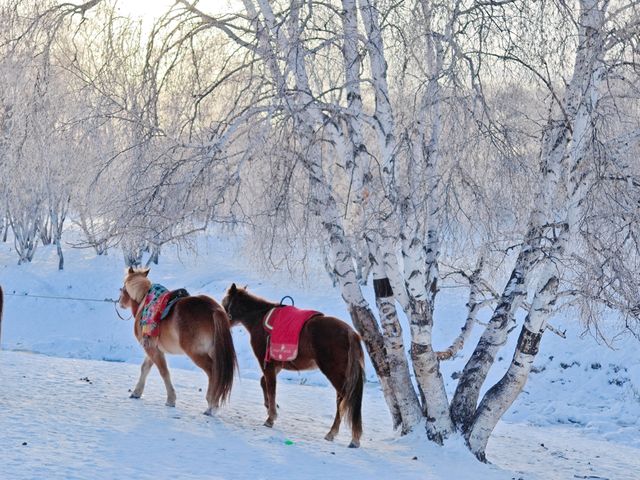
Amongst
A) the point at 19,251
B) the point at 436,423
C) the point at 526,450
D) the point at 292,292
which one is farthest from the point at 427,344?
the point at 19,251

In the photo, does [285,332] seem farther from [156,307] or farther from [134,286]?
[134,286]

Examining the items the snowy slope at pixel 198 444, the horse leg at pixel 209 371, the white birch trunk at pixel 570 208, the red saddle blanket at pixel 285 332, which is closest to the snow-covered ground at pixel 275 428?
the snowy slope at pixel 198 444

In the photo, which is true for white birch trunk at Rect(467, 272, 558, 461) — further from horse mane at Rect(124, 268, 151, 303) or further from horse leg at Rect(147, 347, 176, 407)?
horse mane at Rect(124, 268, 151, 303)

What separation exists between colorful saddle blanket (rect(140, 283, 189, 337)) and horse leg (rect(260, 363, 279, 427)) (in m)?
1.15

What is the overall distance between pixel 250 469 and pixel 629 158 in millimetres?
5181

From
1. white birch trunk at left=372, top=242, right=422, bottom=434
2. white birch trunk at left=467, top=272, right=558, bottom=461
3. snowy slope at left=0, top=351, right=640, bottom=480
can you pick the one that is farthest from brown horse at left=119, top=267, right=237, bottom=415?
white birch trunk at left=467, top=272, right=558, bottom=461

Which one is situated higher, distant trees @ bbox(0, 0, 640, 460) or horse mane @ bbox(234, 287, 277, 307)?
distant trees @ bbox(0, 0, 640, 460)

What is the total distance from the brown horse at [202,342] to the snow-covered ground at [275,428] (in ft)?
1.05

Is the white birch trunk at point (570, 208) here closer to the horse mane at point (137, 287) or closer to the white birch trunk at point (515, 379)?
the white birch trunk at point (515, 379)

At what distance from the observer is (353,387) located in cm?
762

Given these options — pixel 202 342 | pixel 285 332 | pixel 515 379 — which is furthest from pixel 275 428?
pixel 515 379

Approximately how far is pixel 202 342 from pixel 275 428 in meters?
1.08

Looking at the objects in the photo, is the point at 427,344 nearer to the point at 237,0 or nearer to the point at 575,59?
the point at 575,59

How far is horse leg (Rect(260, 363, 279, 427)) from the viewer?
7.94 metres
